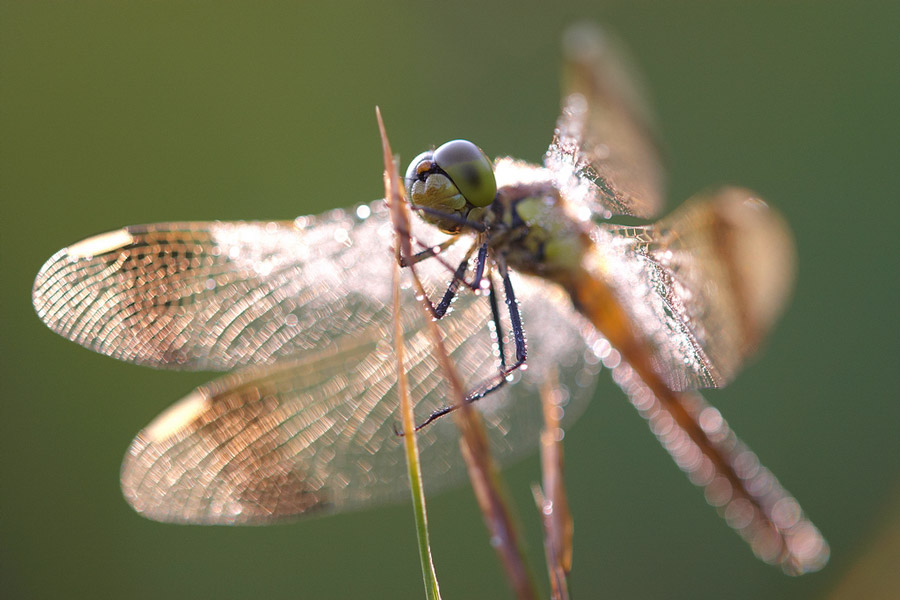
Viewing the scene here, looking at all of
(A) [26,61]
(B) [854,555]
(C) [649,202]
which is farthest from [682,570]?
(A) [26,61]

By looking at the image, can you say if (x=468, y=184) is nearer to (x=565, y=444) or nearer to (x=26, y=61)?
(x=565, y=444)

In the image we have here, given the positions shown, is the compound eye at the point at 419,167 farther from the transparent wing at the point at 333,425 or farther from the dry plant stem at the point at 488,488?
the dry plant stem at the point at 488,488

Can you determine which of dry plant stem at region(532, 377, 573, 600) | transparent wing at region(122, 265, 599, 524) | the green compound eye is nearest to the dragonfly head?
the green compound eye

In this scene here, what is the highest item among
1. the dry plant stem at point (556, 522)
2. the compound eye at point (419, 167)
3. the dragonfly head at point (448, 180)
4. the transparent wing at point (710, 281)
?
the compound eye at point (419, 167)

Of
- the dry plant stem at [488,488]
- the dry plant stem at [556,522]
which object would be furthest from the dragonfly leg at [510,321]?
the dry plant stem at [488,488]

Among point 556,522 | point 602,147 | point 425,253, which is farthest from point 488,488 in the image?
point 602,147

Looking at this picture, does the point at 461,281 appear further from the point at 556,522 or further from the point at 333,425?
the point at 333,425
